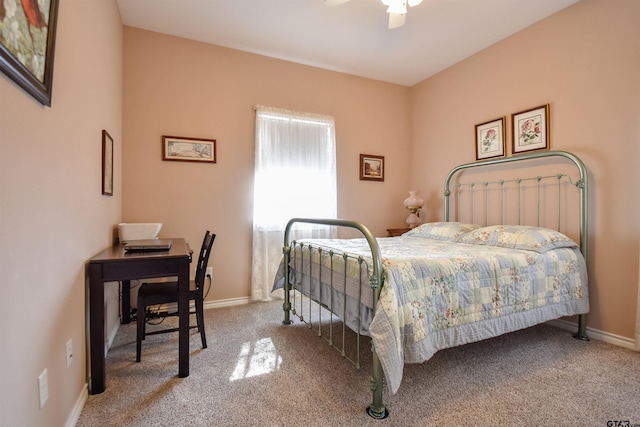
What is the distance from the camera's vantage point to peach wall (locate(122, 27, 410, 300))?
2.91m

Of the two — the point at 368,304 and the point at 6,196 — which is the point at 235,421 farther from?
the point at 6,196

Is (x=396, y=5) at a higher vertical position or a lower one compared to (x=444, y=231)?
higher

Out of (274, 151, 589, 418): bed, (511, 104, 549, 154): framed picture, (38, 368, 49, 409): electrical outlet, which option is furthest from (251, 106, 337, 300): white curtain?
(38, 368, 49, 409): electrical outlet

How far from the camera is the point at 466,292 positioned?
1.75 metres

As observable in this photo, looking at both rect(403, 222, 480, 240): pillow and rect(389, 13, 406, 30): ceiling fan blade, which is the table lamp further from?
rect(389, 13, 406, 30): ceiling fan blade

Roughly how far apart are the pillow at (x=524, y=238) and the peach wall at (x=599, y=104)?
331mm

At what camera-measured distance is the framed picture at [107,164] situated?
2076mm

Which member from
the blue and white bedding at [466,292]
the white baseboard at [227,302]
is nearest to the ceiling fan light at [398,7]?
the blue and white bedding at [466,292]

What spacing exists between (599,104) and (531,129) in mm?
508

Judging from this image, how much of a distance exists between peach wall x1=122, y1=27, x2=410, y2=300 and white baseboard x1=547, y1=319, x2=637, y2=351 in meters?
2.22

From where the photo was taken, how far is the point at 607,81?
237 centimetres

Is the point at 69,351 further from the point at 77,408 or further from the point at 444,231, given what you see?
A: the point at 444,231

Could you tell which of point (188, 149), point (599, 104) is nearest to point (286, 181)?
point (188, 149)

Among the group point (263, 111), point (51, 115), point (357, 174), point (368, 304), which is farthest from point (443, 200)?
point (51, 115)
